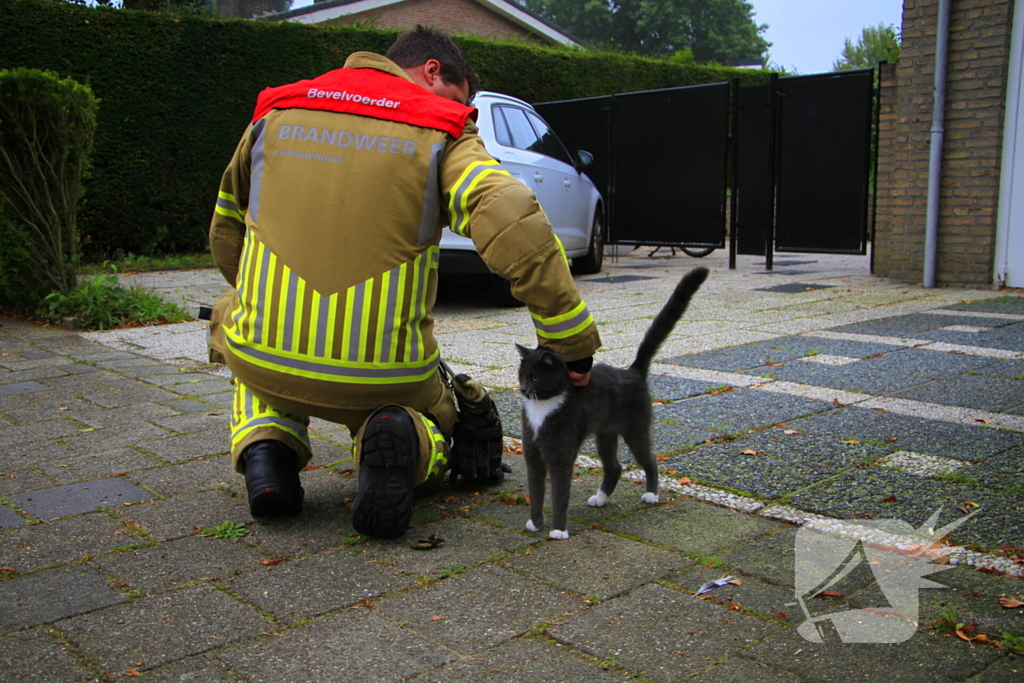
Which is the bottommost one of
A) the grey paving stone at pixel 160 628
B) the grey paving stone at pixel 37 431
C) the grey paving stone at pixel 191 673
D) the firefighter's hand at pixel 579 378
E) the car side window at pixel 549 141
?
the grey paving stone at pixel 191 673

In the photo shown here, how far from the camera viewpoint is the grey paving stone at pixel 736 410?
426cm

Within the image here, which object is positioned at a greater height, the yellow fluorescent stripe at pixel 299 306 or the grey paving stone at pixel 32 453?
the yellow fluorescent stripe at pixel 299 306

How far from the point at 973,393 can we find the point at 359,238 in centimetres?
364

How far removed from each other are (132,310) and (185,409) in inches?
128

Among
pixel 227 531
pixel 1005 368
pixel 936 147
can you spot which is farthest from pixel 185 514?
pixel 936 147

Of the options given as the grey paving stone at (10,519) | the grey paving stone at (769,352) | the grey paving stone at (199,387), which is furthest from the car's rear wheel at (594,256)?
the grey paving stone at (10,519)

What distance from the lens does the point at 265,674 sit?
6.81 ft

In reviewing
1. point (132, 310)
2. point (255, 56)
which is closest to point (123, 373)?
point (132, 310)

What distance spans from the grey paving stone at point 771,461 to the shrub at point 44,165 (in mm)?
5794

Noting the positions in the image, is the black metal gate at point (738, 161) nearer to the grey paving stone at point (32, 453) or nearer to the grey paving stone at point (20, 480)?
the grey paving stone at point (32, 453)

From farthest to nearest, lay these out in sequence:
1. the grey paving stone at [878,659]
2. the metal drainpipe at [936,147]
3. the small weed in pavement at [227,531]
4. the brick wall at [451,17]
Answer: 1. the brick wall at [451,17]
2. the metal drainpipe at [936,147]
3. the small weed in pavement at [227,531]
4. the grey paving stone at [878,659]

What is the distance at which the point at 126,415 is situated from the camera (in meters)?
4.55

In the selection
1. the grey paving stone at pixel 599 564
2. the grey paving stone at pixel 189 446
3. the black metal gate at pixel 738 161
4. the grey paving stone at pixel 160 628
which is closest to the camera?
the grey paving stone at pixel 160 628

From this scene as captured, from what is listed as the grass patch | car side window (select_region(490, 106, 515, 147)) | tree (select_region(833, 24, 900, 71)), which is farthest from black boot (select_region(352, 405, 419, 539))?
tree (select_region(833, 24, 900, 71))
